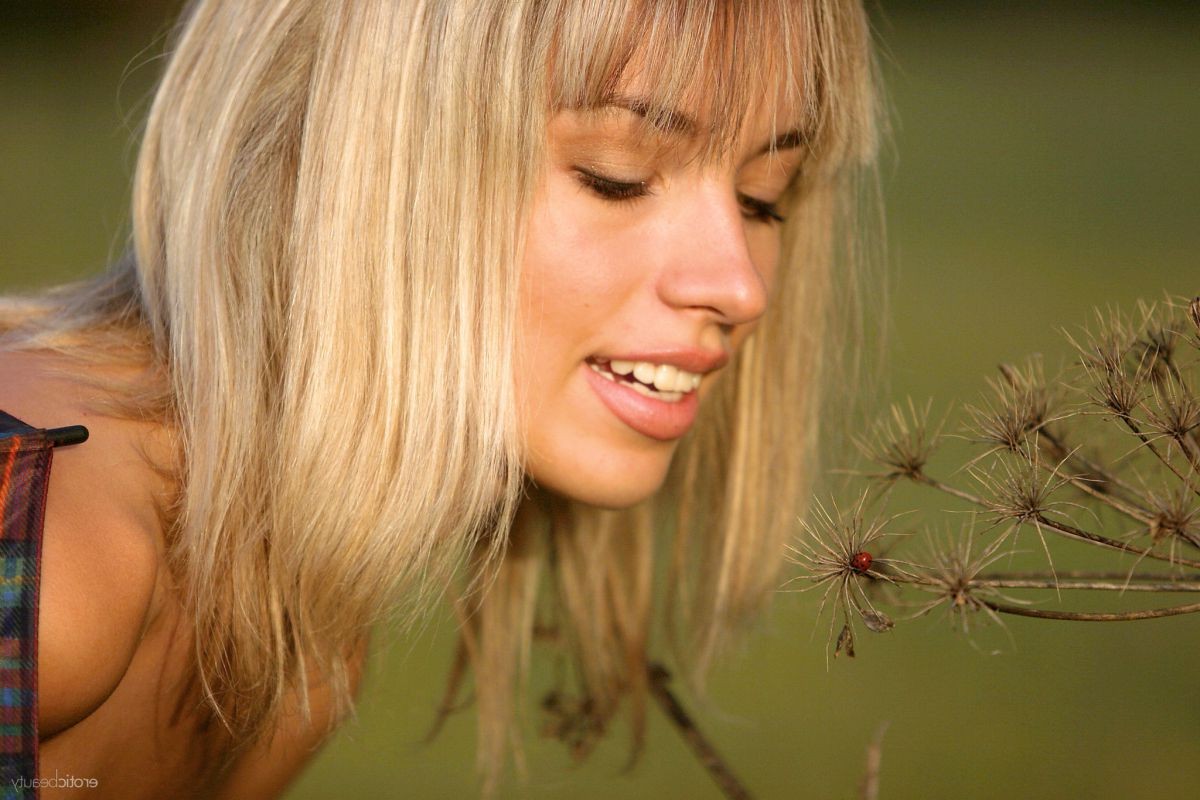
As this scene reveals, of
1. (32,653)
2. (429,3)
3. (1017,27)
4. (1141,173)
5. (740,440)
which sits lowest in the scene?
(32,653)

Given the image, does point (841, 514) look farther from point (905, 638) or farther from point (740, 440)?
point (905, 638)

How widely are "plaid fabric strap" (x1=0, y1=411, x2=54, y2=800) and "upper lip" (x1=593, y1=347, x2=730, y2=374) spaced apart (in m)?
0.67

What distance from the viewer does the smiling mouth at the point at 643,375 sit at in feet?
5.12

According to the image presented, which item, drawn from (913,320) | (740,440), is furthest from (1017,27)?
(740,440)

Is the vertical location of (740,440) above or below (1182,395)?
below

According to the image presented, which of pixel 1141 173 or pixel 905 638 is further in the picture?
pixel 1141 173

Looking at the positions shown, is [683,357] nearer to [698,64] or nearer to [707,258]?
[707,258]

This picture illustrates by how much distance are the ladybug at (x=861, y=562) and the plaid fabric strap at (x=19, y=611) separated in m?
0.68

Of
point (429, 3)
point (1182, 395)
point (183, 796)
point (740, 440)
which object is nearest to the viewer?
point (1182, 395)

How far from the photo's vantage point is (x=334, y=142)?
1.45 meters

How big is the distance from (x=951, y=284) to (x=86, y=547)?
6.88 meters

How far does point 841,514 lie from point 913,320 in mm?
6184

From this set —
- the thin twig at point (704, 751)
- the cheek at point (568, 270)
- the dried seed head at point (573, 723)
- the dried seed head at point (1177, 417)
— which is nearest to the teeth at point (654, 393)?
the cheek at point (568, 270)

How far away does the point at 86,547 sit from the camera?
1.17 m
